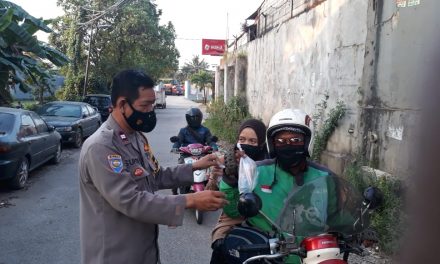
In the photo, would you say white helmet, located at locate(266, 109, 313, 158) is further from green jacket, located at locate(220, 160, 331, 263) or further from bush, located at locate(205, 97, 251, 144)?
bush, located at locate(205, 97, 251, 144)

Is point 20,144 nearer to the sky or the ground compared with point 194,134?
nearer to the ground

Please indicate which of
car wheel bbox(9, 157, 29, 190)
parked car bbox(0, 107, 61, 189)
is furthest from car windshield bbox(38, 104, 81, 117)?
car wheel bbox(9, 157, 29, 190)

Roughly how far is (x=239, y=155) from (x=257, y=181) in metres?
0.22

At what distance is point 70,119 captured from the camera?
13.9 meters

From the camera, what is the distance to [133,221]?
224 cm

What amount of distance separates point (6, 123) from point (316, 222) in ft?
24.4

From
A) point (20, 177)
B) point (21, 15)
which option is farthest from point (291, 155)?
point (21, 15)

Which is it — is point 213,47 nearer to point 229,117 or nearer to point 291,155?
point 229,117

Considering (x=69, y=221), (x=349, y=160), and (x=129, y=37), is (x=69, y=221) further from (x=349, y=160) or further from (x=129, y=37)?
(x=129, y=37)

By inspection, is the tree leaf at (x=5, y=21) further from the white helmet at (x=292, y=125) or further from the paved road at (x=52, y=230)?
the white helmet at (x=292, y=125)

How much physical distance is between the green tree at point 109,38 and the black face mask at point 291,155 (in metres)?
24.6

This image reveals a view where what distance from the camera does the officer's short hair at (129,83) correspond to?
2.35m

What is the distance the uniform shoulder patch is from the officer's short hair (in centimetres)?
36

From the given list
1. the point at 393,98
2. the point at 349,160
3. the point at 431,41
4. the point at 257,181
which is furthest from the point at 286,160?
the point at 349,160
